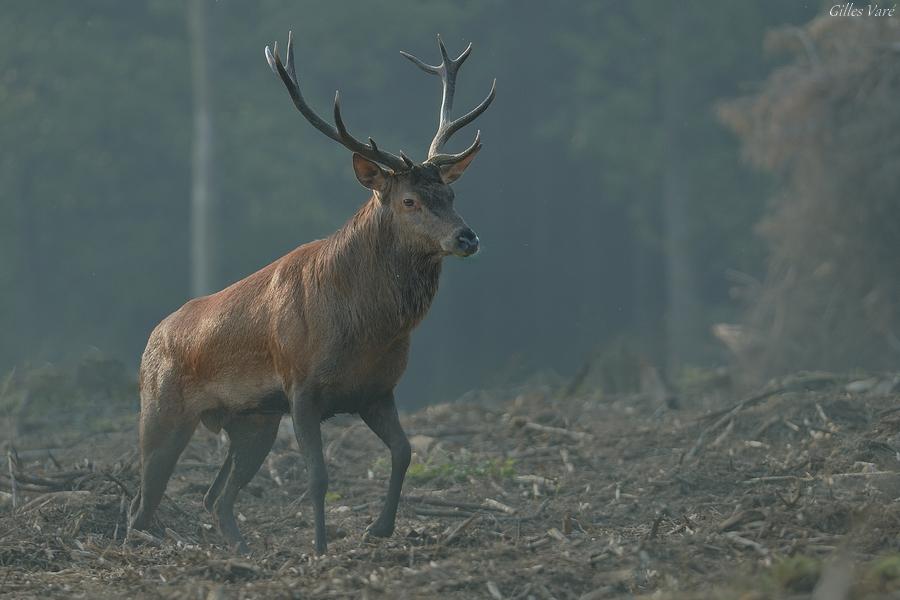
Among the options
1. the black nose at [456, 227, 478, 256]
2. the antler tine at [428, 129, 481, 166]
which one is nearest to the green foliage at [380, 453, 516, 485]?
A: the antler tine at [428, 129, 481, 166]

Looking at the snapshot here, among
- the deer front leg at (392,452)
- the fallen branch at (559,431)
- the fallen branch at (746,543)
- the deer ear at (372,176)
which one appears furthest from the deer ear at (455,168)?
the fallen branch at (559,431)

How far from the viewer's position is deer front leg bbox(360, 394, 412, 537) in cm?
812

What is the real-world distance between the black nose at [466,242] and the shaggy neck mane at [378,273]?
346 millimetres

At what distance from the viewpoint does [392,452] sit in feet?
26.9

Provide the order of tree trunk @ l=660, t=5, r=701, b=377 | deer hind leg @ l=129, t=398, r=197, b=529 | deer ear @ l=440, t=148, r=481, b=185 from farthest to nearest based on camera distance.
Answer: tree trunk @ l=660, t=5, r=701, b=377 < deer hind leg @ l=129, t=398, r=197, b=529 < deer ear @ l=440, t=148, r=481, b=185

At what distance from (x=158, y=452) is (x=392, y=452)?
6.11ft

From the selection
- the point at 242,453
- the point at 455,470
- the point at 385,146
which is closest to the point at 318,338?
the point at 242,453

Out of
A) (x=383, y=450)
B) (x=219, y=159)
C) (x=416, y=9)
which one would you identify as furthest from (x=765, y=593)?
(x=416, y=9)

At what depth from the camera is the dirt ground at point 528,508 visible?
6.48m

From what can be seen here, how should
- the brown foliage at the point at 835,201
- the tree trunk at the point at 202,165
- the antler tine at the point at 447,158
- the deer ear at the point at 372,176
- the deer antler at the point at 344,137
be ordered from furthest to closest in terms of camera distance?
the tree trunk at the point at 202,165
the brown foliage at the point at 835,201
the antler tine at the point at 447,158
the deer ear at the point at 372,176
the deer antler at the point at 344,137

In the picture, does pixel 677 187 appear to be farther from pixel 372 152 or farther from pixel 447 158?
pixel 372 152

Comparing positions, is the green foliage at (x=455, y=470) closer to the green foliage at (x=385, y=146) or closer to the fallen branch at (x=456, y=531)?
the fallen branch at (x=456, y=531)

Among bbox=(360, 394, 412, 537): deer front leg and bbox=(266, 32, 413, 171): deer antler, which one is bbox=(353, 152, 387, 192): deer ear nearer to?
bbox=(266, 32, 413, 171): deer antler

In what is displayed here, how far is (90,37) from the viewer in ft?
101
